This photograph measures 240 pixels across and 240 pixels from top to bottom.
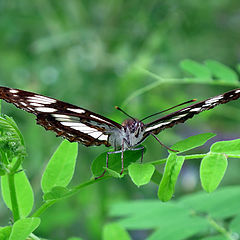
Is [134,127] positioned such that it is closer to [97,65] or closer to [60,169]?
[60,169]

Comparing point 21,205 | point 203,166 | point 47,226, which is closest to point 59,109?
point 21,205

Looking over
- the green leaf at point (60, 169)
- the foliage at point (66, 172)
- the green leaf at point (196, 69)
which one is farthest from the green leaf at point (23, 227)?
the green leaf at point (196, 69)

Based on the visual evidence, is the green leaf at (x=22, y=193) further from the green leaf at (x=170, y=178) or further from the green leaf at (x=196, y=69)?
the green leaf at (x=196, y=69)

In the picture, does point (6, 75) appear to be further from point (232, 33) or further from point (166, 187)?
point (166, 187)

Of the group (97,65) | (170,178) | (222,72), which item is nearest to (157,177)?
(170,178)

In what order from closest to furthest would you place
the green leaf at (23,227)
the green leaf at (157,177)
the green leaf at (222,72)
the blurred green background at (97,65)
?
1. the green leaf at (23,227)
2. the green leaf at (157,177)
3. the green leaf at (222,72)
4. the blurred green background at (97,65)

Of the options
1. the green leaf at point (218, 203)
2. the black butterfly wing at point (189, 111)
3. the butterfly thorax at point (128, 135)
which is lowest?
the green leaf at point (218, 203)

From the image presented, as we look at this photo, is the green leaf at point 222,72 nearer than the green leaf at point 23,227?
No
